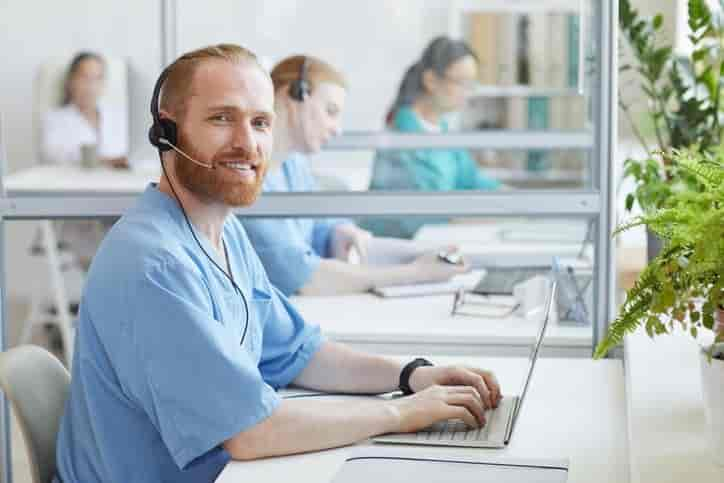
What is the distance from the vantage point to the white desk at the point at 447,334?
7.76 feet

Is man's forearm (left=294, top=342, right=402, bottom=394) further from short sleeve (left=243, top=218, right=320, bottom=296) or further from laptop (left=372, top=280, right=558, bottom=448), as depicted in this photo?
short sleeve (left=243, top=218, right=320, bottom=296)

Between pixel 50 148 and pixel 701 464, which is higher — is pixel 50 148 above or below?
above

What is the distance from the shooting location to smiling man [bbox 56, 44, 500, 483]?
5.38 ft

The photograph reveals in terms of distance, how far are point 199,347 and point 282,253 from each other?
3.66ft

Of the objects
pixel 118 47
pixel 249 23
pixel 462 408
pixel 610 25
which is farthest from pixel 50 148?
pixel 462 408

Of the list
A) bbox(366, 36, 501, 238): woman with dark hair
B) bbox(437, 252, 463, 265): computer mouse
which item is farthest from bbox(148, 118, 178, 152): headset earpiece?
bbox(366, 36, 501, 238): woman with dark hair

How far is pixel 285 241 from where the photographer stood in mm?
2746

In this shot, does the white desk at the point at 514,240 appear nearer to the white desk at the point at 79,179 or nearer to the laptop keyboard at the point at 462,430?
the laptop keyboard at the point at 462,430

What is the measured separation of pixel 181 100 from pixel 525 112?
3.95m

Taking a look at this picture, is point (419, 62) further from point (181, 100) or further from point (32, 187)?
point (181, 100)

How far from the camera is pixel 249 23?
9.36ft

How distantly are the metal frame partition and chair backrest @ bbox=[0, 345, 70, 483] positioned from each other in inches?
16.3

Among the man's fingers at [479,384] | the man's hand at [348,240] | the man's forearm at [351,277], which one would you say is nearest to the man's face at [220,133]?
the man's fingers at [479,384]

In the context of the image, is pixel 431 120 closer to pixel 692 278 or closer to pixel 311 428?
pixel 311 428
